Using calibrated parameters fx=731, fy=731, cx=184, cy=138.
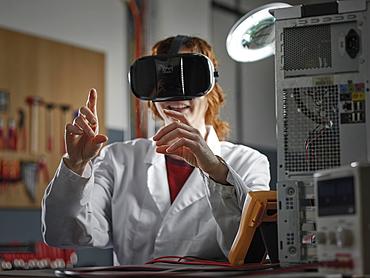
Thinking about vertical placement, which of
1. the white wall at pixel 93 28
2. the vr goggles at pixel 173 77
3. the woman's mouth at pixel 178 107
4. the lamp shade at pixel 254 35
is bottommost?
the woman's mouth at pixel 178 107

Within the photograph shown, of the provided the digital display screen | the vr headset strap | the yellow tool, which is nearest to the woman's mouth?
the vr headset strap

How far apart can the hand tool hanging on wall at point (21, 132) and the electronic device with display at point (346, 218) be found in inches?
98.1

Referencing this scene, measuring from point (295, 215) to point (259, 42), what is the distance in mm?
471

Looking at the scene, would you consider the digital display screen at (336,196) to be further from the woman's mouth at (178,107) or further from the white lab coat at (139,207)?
the woman's mouth at (178,107)

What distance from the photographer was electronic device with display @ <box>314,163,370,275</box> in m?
1.02

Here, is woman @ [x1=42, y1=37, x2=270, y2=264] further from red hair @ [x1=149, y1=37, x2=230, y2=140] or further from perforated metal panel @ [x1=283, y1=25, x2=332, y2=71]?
perforated metal panel @ [x1=283, y1=25, x2=332, y2=71]

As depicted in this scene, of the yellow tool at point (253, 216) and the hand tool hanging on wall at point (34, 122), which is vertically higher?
the hand tool hanging on wall at point (34, 122)

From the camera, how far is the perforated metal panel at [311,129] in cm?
135

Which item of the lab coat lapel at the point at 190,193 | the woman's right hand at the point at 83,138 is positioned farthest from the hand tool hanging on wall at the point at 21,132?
the woman's right hand at the point at 83,138

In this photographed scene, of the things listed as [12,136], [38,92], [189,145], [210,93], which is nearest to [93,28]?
[38,92]

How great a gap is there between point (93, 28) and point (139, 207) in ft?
6.77

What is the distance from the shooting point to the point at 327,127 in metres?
1.36

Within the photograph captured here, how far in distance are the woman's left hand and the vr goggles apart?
0.24 feet

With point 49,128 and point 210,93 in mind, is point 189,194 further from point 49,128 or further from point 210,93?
point 49,128
